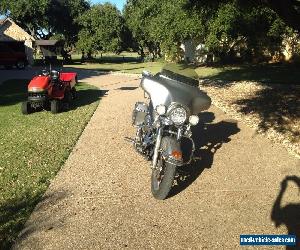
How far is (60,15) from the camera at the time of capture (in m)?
50.2

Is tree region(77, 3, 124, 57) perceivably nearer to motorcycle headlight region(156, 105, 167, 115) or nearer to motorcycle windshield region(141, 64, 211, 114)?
motorcycle windshield region(141, 64, 211, 114)

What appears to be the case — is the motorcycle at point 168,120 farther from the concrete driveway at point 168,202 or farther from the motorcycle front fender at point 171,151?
the concrete driveway at point 168,202

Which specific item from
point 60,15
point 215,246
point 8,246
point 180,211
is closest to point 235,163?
point 180,211

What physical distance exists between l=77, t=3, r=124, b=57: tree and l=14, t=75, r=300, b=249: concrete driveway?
38.6 m

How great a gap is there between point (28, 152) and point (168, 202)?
3.98 m

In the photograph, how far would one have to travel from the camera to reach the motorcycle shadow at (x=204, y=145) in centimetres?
665

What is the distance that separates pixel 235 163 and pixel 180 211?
241 cm

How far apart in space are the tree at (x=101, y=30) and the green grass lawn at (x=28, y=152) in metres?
32.3

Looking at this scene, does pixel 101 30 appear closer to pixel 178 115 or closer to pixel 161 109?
pixel 161 109

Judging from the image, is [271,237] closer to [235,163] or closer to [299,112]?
[235,163]

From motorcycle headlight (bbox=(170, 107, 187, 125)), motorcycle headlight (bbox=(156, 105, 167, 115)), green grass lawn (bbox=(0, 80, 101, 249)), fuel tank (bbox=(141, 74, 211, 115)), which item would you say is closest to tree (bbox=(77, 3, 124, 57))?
green grass lawn (bbox=(0, 80, 101, 249))

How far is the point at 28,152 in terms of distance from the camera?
8336 mm

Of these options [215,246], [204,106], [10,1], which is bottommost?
[215,246]

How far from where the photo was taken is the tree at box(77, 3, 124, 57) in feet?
150
